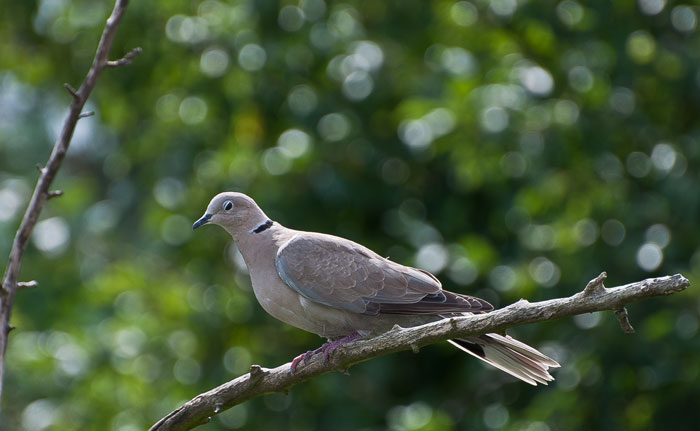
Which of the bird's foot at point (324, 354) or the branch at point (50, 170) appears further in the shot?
the bird's foot at point (324, 354)

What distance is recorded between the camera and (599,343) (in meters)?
5.86

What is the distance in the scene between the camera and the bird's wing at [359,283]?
371 cm

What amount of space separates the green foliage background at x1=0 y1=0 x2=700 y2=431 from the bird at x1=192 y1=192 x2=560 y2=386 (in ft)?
6.40

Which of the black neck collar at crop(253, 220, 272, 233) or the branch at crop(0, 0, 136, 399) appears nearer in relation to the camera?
the branch at crop(0, 0, 136, 399)

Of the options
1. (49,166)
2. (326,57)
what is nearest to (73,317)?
(326,57)

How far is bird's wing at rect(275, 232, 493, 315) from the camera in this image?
371 centimetres

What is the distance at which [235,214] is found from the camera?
13.9ft

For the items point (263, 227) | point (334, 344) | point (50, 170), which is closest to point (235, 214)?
point (263, 227)

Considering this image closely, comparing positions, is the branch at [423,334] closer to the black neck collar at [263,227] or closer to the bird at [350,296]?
the bird at [350,296]

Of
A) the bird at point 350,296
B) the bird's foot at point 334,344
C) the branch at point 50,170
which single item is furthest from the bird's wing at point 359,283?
the branch at point 50,170

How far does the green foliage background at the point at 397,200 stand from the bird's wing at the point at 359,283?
198cm

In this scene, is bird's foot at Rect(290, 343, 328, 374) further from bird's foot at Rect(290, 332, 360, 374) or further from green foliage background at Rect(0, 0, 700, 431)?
green foliage background at Rect(0, 0, 700, 431)

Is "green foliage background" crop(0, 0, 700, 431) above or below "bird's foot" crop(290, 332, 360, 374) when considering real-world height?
below

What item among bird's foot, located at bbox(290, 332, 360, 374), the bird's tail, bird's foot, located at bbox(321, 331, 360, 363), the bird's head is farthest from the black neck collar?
the bird's tail
